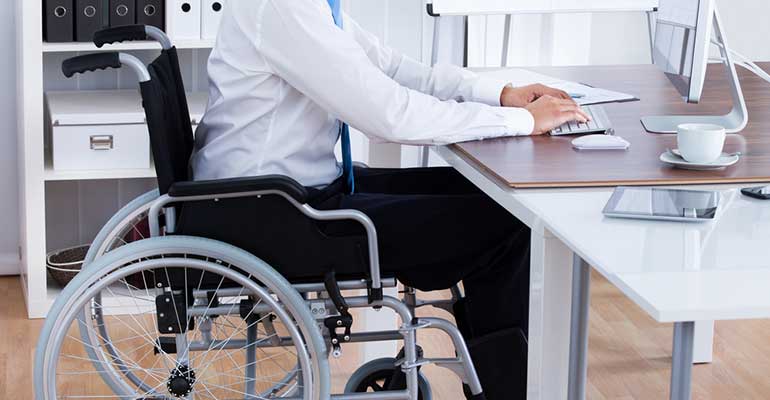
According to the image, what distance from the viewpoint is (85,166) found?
305 cm

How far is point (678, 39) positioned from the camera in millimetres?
2000

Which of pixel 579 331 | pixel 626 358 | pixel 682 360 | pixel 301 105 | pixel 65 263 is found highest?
pixel 301 105

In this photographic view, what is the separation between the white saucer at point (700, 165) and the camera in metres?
1.73

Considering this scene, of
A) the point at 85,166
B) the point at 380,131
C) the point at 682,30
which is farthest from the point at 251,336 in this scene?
the point at 85,166

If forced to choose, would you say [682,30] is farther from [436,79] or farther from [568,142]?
[436,79]

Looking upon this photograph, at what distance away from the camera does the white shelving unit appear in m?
2.96

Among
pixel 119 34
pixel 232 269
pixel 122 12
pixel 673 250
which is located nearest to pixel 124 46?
pixel 122 12

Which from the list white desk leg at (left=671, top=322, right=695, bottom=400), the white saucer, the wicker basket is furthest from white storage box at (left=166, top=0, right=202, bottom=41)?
white desk leg at (left=671, top=322, right=695, bottom=400)

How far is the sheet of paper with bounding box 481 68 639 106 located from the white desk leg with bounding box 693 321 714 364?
670 mm

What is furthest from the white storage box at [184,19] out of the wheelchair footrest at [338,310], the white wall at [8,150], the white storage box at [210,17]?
the wheelchair footrest at [338,310]

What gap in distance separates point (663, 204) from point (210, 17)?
1863mm

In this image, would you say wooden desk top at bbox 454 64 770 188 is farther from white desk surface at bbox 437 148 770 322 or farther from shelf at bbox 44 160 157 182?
shelf at bbox 44 160 157 182

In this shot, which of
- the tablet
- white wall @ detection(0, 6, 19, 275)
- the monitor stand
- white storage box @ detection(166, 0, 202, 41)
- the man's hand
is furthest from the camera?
white wall @ detection(0, 6, 19, 275)

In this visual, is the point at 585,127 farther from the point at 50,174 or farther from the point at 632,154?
the point at 50,174
